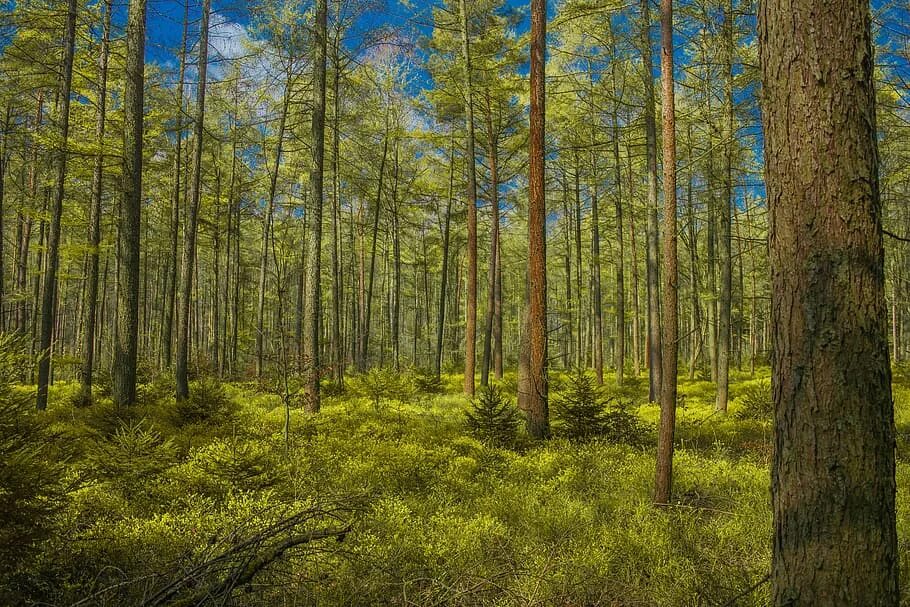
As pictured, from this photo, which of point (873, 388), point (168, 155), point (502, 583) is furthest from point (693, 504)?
point (168, 155)

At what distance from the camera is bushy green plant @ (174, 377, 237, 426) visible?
8.72 m

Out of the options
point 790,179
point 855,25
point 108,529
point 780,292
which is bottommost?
point 108,529

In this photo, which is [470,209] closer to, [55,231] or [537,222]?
[537,222]

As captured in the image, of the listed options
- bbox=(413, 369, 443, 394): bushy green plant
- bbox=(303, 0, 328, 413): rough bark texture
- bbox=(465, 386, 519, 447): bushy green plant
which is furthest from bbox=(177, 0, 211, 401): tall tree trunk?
bbox=(465, 386, 519, 447): bushy green plant

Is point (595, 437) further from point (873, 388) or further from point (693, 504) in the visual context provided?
point (873, 388)

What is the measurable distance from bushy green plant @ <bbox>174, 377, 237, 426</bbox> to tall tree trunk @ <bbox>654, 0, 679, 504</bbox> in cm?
756

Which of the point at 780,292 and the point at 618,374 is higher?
the point at 780,292

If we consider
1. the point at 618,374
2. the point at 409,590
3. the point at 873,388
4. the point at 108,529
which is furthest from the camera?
the point at 618,374

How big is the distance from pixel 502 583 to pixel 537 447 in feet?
15.5

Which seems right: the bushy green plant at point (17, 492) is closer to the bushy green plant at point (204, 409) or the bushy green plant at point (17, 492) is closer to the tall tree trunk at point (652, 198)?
the bushy green plant at point (204, 409)

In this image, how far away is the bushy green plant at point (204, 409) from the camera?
8.72 meters

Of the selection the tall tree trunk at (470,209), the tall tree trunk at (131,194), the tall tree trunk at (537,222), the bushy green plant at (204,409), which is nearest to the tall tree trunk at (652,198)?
the tall tree trunk at (537,222)

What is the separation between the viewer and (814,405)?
202 centimetres

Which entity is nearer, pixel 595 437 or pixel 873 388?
pixel 873 388
